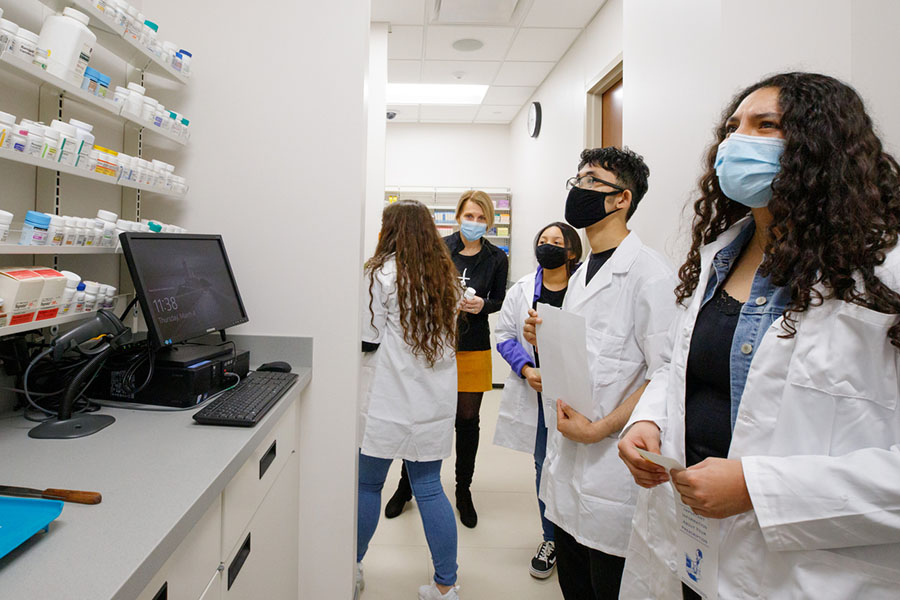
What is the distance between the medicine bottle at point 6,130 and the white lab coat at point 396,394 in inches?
43.5

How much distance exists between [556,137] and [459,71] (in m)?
1.11

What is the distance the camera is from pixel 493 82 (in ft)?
16.1

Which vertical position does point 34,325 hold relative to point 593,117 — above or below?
below

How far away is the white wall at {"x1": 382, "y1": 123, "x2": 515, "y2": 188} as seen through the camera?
21.2 feet

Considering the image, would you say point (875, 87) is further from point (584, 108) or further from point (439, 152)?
point (439, 152)

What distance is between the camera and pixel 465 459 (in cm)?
260

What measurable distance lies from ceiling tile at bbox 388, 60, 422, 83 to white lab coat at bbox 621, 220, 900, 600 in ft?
Result: 14.1

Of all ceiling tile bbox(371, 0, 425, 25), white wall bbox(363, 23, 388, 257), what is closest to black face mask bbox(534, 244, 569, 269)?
white wall bbox(363, 23, 388, 257)

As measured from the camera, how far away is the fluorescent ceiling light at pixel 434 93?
523 cm

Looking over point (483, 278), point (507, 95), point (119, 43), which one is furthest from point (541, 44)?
point (119, 43)

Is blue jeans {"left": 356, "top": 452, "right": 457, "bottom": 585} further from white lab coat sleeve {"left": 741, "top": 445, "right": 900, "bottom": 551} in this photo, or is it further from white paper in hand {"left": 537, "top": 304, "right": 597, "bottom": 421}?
white lab coat sleeve {"left": 741, "top": 445, "right": 900, "bottom": 551}

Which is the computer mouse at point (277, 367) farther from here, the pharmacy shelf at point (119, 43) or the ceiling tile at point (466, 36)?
the ceiling tile at point (466, 36)

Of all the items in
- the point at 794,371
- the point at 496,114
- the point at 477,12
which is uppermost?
the point at 496,114

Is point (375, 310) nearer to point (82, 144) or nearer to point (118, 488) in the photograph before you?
point (82, 144)
